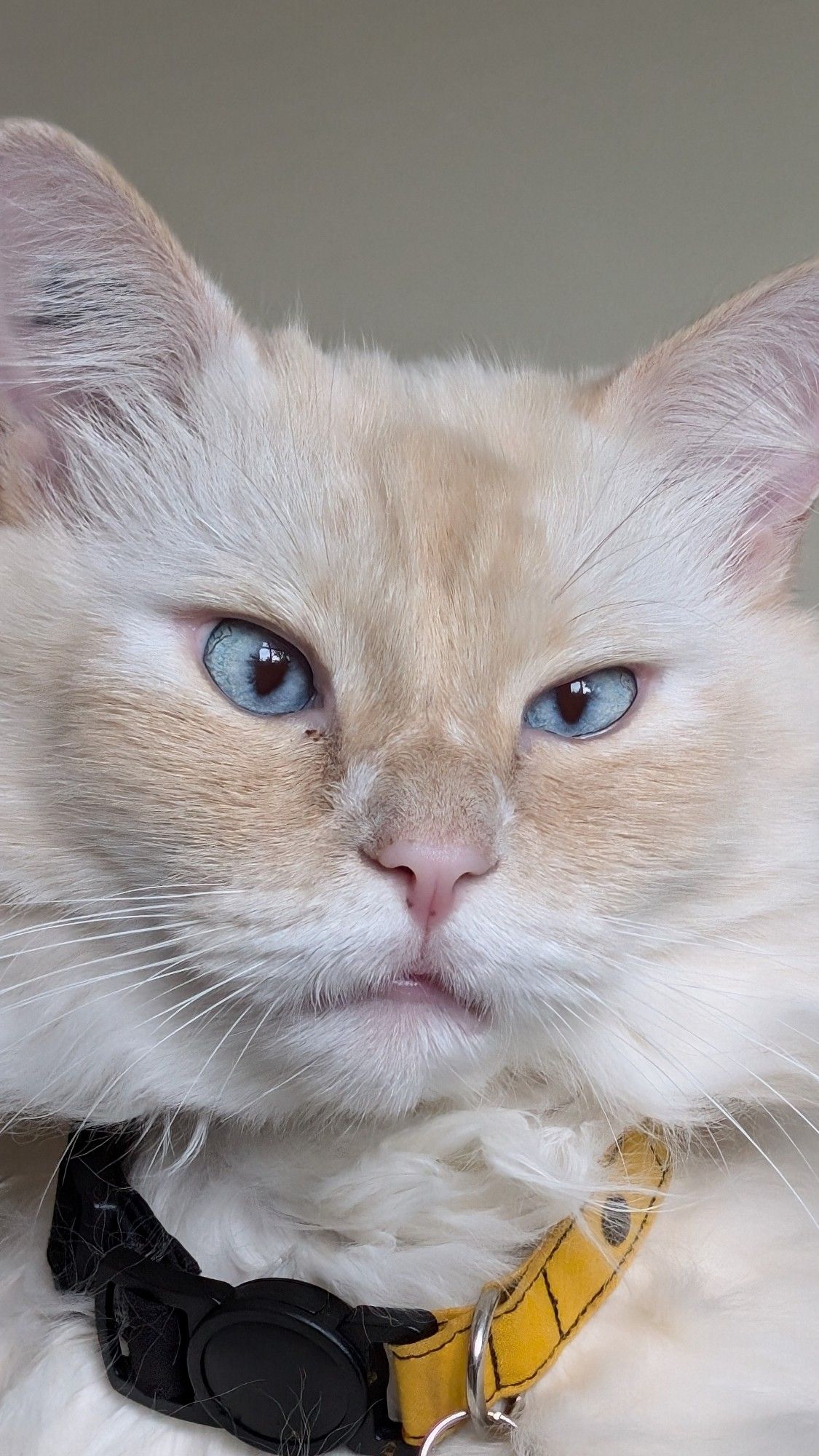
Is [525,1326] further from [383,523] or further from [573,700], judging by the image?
[383,523]

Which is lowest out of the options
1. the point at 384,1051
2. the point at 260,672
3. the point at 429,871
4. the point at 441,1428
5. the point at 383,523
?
the point at 441,1428

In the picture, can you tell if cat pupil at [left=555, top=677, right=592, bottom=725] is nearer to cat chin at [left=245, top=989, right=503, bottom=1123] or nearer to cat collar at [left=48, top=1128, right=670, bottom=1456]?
cat chin at [left=245, top=989, right=503, bottom=1123]

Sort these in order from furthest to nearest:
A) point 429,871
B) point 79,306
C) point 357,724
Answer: point 79,306
point 357,724
point 429,871

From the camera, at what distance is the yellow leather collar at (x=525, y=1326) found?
77 centimetres

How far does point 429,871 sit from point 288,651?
0.81ft

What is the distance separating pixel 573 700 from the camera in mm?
917

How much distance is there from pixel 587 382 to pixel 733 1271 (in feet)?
2.91

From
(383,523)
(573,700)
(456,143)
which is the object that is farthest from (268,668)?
(456,143)

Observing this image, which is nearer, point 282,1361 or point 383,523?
point 282,1361

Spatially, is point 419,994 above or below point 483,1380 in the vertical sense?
above

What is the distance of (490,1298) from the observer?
0.79 metres

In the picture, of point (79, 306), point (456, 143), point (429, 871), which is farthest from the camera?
point (456, 143)

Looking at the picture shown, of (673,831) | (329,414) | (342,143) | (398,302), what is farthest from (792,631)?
(342,143)

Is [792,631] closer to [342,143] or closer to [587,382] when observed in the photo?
[587,382]
